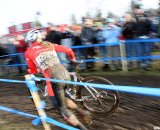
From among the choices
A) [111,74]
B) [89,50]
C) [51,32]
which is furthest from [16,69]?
[111,74]

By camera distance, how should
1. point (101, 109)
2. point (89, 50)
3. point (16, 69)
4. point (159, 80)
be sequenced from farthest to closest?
1. point (16, 69)
2. point (89, 50)
3. point (159, 80)
4. point (101, 109)

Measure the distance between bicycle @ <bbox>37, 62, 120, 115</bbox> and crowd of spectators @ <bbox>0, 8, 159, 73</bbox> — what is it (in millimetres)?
4473

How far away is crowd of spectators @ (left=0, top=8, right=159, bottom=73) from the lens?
34.1 feet

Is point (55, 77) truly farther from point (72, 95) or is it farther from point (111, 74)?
point (111, 74)

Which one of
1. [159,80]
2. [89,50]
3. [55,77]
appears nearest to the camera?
[55,77]

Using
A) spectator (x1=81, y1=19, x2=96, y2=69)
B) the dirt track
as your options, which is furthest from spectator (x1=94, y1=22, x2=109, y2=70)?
the dirt track

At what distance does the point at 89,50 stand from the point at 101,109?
5716 millimetres

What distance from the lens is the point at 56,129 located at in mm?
5906

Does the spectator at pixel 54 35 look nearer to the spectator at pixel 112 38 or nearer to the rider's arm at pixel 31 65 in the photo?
A: the spectator at pixel 112 38

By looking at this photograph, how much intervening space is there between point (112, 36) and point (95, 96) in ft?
18.0

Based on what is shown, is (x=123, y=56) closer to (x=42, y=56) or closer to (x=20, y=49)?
(x=20, y=49)

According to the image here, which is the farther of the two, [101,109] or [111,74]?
[111,74]

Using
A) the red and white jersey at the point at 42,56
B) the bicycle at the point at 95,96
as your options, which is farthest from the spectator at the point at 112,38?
the red and white jersey at the point at 42,56

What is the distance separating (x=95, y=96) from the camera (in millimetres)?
6090
